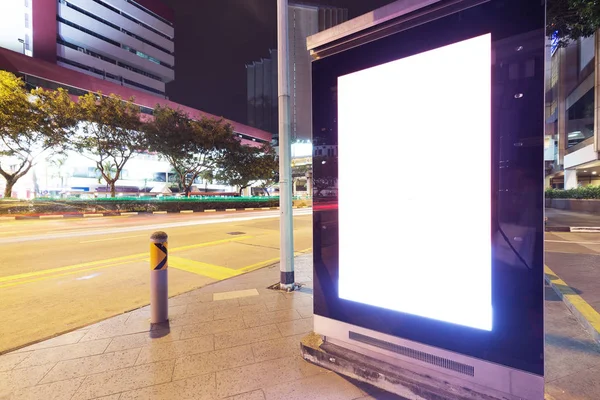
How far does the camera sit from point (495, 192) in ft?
6.18

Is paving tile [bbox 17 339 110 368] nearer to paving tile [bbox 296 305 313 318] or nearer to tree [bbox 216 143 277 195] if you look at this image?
paving tile [bbox 296 305 313 318]

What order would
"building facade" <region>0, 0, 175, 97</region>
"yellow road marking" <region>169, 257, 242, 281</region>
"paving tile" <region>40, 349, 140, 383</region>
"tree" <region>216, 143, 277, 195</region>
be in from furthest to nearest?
"building facade" <region>0, 0, 175, 97</region> → "tree" <region>216, 143, 277, 195</region> → "yellow road marking" <region>169, 257, 242, 281</region> → "paving tile" <region>40, 349, 140, 383</region>

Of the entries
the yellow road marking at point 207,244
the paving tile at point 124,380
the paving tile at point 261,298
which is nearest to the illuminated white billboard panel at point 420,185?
the paving tile at point 124,380

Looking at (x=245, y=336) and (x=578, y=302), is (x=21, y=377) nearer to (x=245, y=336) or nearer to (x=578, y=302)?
(x=245, y=336)

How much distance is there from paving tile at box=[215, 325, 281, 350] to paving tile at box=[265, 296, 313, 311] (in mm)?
602

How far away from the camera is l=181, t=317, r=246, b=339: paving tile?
11.2ft

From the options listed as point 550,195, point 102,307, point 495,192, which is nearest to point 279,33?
point 495,192

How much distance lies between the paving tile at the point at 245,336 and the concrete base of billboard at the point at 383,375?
0.64 m

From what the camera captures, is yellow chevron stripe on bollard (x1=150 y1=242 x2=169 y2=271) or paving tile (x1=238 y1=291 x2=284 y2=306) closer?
yellow chevron stripe on bollard (x1=150 y1=242 x2=169 y2=271)

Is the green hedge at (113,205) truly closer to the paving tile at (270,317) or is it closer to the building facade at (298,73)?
the building facade at (298,73)

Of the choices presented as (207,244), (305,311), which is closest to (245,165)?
(207,244)

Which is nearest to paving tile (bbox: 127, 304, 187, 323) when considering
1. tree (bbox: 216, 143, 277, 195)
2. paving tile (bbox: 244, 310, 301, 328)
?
paving tile (bbox: 244, 310, 301, 328)

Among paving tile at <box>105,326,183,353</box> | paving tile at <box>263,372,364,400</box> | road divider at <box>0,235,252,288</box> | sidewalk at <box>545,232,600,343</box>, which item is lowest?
paving tile at <box>105,326,183,353</box>

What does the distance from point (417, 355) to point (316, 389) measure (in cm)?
86
